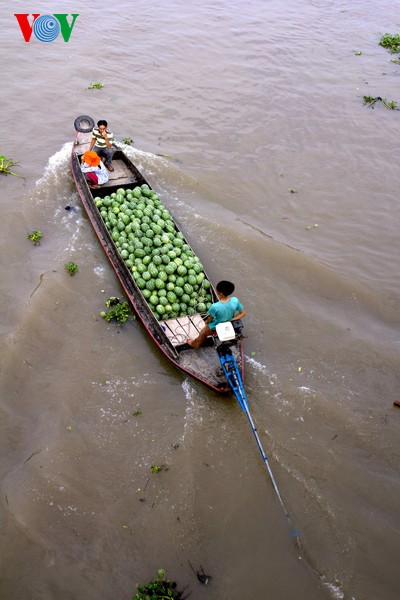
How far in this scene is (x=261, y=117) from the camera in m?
13.8

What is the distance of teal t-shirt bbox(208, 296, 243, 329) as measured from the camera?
635 cm

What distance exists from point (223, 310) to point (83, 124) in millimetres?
7218

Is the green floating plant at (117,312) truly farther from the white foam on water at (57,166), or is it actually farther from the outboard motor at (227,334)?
the white foam on water at (57,166)

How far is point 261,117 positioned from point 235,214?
16.2 ft

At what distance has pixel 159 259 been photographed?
7832 mm

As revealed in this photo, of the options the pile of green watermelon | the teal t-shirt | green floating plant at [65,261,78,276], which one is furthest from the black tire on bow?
the teal t-shirt

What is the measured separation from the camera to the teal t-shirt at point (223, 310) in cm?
635

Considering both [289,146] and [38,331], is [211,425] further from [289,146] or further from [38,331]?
[289,146]

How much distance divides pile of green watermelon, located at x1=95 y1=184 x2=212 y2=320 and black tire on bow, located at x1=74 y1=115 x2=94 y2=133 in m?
2.92

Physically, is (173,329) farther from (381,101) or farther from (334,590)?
(381,101)

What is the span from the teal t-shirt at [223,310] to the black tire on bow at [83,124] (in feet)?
22.4

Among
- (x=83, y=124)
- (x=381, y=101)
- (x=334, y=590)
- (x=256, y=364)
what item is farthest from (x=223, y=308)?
(x=381, y=101)

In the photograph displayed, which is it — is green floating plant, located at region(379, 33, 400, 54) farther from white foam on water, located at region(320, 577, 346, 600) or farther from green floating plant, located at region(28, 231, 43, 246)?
white foam on water, located at region(320, 577, 346, 600)

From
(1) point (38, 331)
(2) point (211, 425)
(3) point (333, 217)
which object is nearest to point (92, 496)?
(2) point (211, 425)
